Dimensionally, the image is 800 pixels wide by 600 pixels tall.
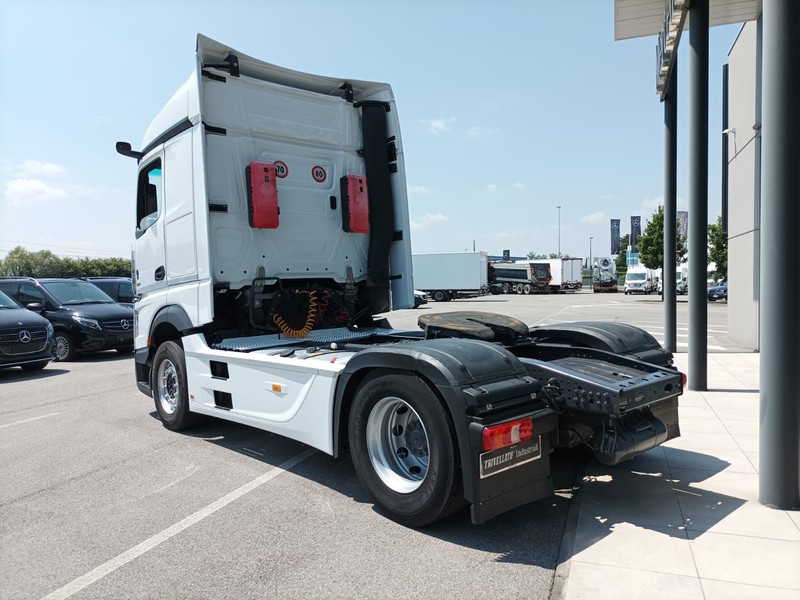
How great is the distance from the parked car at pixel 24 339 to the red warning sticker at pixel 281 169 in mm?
7460

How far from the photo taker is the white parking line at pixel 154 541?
10.3 ft

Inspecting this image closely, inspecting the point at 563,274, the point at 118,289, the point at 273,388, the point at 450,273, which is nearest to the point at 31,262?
the point at 450,273

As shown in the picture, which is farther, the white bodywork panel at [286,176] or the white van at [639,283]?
the white van at [639,283]

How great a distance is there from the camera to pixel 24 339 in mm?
10703

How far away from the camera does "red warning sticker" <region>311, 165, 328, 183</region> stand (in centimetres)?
648

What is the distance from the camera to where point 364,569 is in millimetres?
3230

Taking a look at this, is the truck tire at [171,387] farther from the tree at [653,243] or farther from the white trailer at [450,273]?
the tree at [653,243]

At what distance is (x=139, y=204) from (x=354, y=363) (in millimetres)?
4487

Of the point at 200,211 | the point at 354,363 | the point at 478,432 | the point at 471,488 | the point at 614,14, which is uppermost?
the point at 614,14

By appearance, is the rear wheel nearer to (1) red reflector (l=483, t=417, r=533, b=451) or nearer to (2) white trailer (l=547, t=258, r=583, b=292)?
(1) red reflector (l=483, t=417, r=533, b=451)

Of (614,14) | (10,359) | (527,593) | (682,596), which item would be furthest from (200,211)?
(614,14)

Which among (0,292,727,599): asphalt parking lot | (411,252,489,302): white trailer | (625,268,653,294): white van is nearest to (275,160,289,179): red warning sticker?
(0,292,727,599): asphalt parking lot

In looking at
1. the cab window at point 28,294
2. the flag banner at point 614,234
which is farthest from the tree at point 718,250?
the cab window at point 28,294

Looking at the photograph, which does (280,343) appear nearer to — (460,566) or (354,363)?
(354,363)
